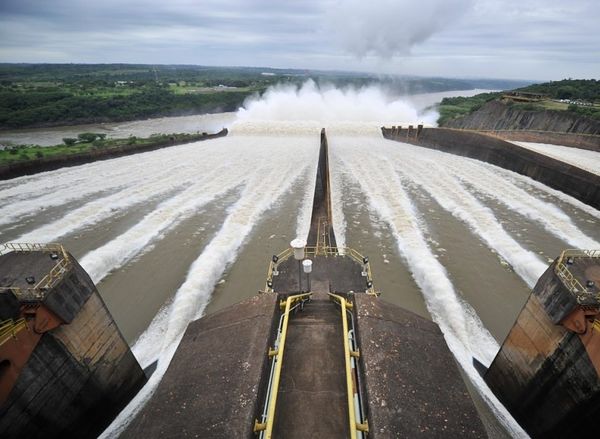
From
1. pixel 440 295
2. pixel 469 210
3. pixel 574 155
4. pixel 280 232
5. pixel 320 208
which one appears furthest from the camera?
pixel 574 155

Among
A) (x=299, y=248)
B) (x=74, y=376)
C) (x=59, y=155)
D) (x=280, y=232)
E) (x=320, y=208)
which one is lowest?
(x=59, y=155)

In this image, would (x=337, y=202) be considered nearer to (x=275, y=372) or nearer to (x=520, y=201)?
(x=520, y=201)

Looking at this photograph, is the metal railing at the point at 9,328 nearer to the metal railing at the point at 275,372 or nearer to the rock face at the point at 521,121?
the metal railing at the point at 275,372

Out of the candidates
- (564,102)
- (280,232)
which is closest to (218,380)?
(280,232)

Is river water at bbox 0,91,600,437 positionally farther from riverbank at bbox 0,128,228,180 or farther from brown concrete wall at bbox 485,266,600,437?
riverbank at bbox 0,128,228,180

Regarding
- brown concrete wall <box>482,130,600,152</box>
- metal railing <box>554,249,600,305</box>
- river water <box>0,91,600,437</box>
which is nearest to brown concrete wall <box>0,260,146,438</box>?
river water <box>0,91,600,437</box>
